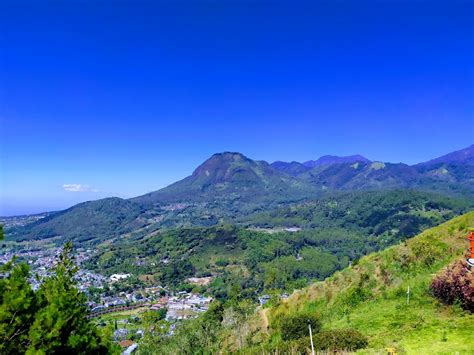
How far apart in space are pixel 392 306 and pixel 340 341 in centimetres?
611

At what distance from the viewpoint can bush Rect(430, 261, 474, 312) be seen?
1165 centimetres

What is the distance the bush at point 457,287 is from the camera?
11.6 metres

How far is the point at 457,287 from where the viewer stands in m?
12.4

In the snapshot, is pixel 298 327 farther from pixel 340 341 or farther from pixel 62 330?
pixel 62 330

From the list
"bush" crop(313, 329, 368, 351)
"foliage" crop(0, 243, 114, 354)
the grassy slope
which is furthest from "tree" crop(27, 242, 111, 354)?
the grassy slope

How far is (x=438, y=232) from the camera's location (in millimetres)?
23047

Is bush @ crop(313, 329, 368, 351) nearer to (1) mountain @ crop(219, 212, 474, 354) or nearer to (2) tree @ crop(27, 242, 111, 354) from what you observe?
(1) mountain @ crop(219, 212, 474, 354)

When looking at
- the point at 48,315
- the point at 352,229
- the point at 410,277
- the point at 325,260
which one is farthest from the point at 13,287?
the point at 352,229

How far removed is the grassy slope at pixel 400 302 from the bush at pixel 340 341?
0.47m

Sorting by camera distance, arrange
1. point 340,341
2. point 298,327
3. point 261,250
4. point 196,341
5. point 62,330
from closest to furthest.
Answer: point 62,330 → point 340,341 → point 298,327 → point 196,341 → point 261,250

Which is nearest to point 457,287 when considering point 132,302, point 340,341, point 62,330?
point 340,341

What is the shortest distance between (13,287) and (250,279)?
107m

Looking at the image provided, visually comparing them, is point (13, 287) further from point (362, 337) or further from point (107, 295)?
point (107, 295)

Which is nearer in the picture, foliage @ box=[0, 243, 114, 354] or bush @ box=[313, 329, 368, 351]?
foliage @ box=[0, 243, 114, 354]
